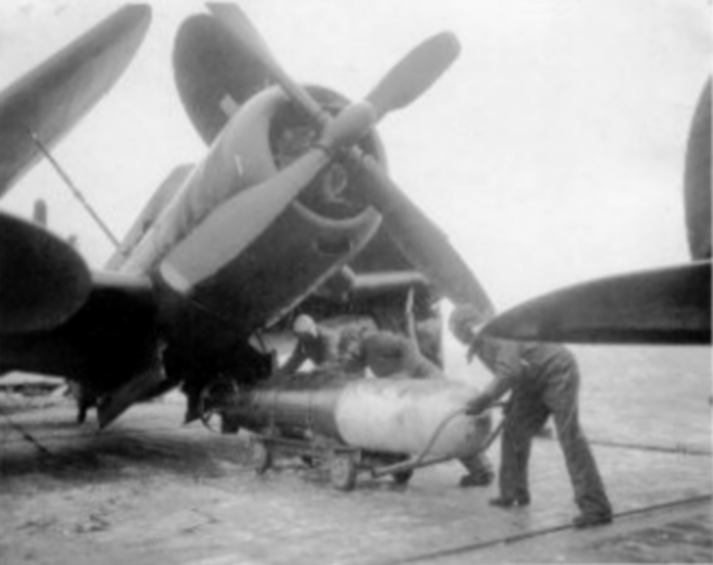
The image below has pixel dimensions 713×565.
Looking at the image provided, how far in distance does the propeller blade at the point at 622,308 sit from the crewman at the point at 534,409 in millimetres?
3649

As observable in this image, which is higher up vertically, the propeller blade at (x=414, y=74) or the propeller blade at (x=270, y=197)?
the propeller blade at (x=414, y=74)

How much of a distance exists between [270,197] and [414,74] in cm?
174

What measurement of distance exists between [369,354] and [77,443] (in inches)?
191

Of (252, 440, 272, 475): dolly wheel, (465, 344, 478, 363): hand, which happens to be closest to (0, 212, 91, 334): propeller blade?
(465, 344, 478, 363): hand

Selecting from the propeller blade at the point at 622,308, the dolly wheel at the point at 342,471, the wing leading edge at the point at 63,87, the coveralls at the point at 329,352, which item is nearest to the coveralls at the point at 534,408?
the dolly wheel at the point at 342,471

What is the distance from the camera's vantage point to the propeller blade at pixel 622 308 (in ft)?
6.99

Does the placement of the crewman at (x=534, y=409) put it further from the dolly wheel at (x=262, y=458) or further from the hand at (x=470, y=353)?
the dolly wheel at (x=262, y=458)

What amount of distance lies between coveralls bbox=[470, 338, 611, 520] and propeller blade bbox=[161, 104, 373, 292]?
6.39 ft

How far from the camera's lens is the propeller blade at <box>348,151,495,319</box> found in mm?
7723

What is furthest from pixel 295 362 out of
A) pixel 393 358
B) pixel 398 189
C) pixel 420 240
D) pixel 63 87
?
pixel 63 87

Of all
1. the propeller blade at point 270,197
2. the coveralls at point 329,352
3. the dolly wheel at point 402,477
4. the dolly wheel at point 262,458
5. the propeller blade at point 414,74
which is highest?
the propeller blade at point 414,74

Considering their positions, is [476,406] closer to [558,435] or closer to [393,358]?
[558,435]

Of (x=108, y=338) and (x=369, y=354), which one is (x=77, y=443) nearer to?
(x=108, y=338)

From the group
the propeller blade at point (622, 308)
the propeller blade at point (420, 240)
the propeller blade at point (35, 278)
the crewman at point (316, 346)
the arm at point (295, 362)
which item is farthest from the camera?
the arm at point (295, 362)
